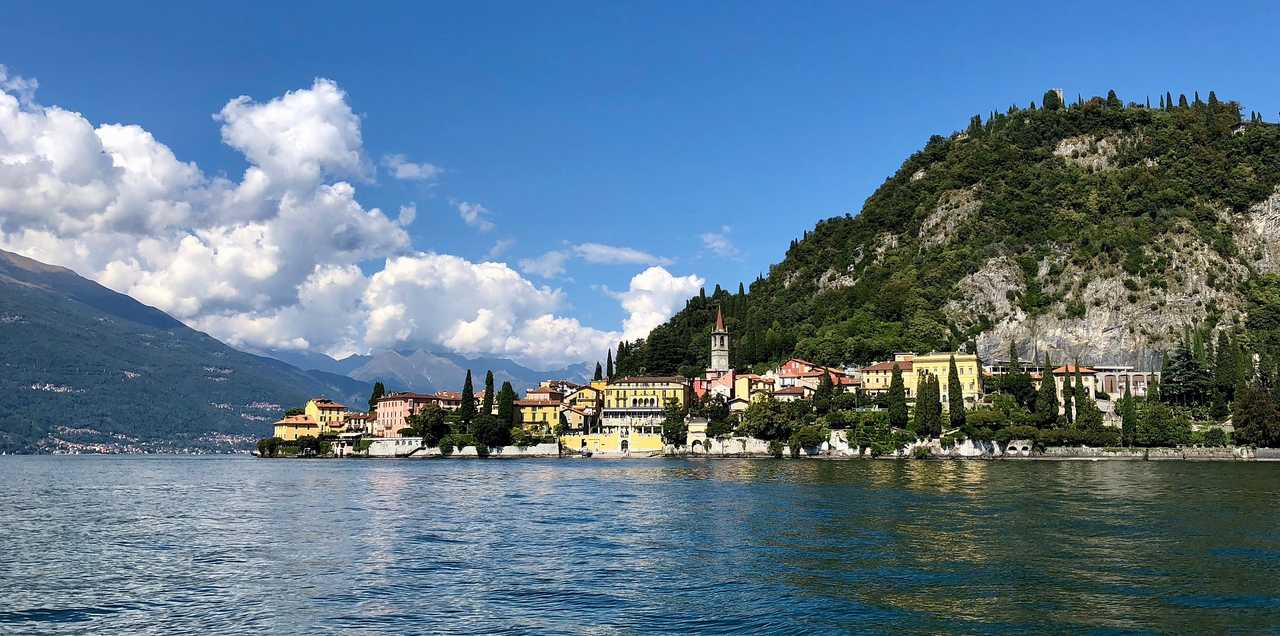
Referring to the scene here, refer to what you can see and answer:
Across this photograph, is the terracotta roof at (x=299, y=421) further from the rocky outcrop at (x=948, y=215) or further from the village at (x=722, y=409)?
the rocky outcrop at (x=948, y=215)

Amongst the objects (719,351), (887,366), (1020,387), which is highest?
(719,351)

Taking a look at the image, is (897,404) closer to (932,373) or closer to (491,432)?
(932,373)

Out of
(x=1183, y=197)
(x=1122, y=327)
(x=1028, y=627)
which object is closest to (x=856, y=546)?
(x=1028, y=627)

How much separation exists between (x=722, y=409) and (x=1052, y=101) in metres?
106

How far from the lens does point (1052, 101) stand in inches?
6959

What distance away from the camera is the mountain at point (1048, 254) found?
423ft

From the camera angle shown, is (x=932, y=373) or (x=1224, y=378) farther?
(x=932, y=373)

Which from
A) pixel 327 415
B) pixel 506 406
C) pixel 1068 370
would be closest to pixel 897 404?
pixel 1068 370

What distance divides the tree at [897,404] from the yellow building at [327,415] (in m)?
82.5

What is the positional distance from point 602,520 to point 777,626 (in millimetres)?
19253

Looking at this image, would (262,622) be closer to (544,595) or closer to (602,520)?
(544,595)

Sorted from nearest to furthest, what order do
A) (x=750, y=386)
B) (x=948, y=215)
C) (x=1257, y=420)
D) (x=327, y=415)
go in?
1. (x=1257, y=420)
2. (x=750, y=386)
3. (x=327, y=415)
4. (x=948, y=215)

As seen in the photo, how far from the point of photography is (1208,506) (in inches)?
1540

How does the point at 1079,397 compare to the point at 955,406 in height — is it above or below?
above
